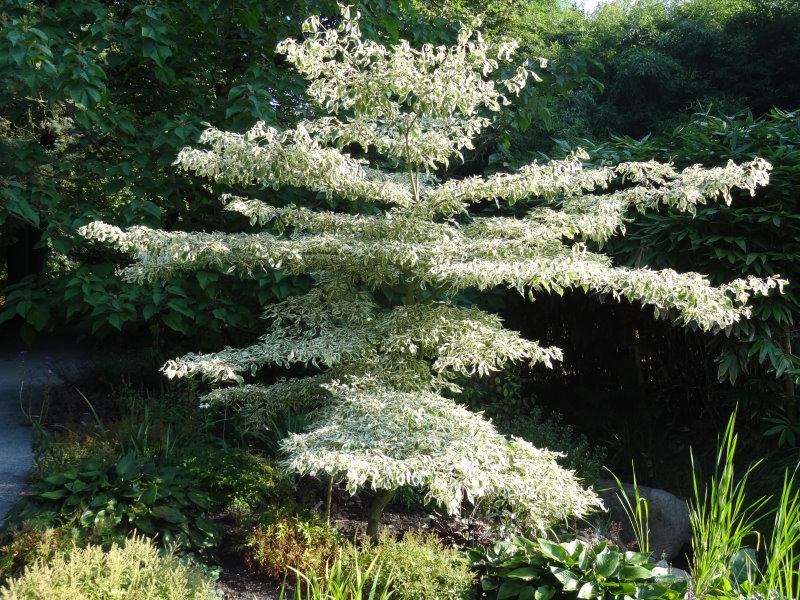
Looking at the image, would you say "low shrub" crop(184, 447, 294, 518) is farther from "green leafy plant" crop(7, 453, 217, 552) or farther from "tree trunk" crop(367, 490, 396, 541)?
"tree trunk" crop(367, 490, 396, 541)

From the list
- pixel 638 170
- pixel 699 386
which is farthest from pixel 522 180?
pixel 699 386

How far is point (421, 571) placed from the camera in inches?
126

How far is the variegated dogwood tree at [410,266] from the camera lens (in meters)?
2.94

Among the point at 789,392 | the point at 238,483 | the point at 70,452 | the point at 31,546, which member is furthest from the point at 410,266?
the point at 789,392

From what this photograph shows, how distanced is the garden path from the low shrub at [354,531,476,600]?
2.04m

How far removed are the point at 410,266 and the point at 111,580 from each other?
68.0 inches

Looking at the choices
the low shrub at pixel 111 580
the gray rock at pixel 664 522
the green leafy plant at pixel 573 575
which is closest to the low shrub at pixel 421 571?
the green leafy plant at pixel 573 575

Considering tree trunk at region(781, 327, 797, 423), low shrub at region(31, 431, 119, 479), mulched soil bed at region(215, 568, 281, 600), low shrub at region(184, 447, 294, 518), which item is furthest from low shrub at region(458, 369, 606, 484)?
low shrub at region(31, 431, 119, 479)

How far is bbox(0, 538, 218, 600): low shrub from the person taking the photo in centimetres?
265

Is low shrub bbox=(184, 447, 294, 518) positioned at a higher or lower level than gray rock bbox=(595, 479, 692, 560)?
higher

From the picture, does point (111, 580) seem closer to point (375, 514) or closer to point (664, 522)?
point (375, 514)

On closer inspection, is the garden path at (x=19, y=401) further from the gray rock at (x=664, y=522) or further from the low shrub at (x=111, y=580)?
the gray rock at (x=664, y=522)

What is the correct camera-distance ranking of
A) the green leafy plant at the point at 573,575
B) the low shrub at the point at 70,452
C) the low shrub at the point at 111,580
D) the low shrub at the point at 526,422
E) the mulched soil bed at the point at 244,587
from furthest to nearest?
the low shrub at the point at 526,422 < the low shrub at the point at 70,452 < the mulched soil bed at the point at 244,587 < the green leafy plant at the point at 573,575 < the low shrub at the point at 111,580

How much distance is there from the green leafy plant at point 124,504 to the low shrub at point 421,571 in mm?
858
